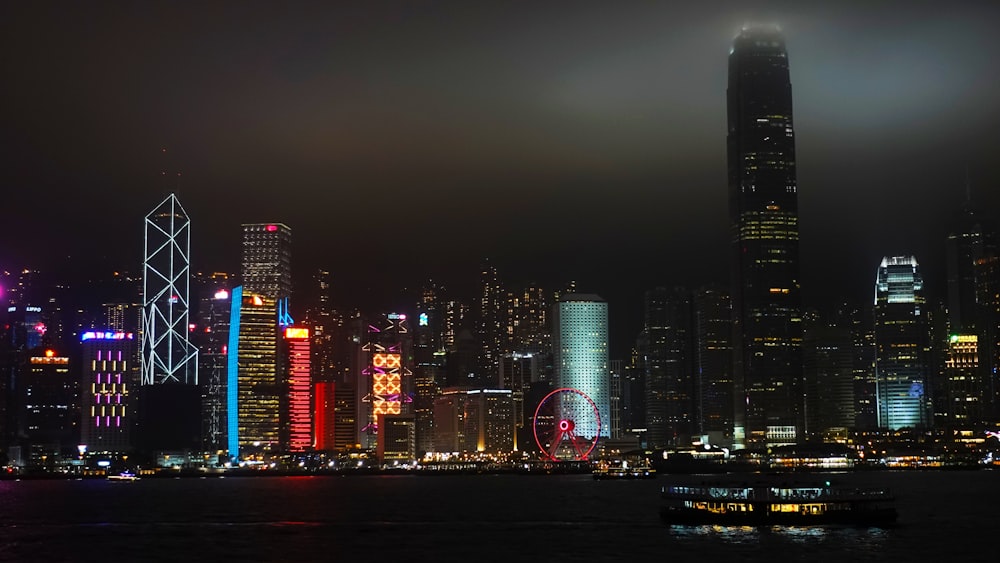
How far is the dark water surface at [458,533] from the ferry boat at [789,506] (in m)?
2.34

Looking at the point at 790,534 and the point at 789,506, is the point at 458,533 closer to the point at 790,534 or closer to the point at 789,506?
the point at 789,506


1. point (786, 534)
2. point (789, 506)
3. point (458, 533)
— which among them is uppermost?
point (789, 506)

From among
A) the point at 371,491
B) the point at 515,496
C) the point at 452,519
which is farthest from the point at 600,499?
the point at 371,491

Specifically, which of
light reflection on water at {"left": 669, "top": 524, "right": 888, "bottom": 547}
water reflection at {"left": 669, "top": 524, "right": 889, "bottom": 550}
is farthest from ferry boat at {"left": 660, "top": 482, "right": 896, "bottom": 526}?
water reflection at {"left": 669, "top": 524, "right": 889, "bottom": 550}

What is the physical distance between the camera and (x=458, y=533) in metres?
106

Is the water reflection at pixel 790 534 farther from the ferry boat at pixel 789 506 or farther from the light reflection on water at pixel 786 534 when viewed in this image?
the ferry boat at pixel 789 506

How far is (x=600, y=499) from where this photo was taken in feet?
518

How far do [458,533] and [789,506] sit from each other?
26640mm

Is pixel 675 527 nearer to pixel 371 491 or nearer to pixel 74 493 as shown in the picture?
pixel 371 491

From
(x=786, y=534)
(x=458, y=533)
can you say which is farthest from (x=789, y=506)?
(x=458, y=533)

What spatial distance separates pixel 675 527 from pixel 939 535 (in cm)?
2026

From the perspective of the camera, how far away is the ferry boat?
336ft

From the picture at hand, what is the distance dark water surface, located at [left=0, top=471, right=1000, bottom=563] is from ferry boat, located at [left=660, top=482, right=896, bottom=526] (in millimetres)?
2345

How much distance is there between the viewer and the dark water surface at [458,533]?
289ft
